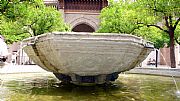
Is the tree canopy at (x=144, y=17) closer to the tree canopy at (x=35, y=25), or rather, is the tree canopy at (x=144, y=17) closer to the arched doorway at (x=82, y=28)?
the tree canopy at (x=35, y=25)

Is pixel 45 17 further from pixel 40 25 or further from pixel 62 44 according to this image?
pixel 62 44

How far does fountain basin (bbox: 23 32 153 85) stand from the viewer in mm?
6230

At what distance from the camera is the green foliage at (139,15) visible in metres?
14.4

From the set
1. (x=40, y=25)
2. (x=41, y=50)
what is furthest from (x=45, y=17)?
(x=41, y=50)

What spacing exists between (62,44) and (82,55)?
0.52 m

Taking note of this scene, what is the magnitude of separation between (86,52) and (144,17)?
34.1ft

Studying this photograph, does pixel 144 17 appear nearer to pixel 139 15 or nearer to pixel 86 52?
pixel 139 15

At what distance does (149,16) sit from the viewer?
15.8 meters

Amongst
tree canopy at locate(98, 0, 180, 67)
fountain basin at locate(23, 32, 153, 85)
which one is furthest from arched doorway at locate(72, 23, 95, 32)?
fountain basin at locate(23, 32, 153, 85)

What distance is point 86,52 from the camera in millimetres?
6336

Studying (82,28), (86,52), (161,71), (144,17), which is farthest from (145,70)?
(82,28)

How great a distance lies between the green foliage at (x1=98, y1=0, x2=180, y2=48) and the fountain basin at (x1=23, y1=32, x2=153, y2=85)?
7680 mm

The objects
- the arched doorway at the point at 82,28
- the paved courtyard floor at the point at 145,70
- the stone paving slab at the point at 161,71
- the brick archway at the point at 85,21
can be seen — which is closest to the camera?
the stone paving slab at the point at 161,71

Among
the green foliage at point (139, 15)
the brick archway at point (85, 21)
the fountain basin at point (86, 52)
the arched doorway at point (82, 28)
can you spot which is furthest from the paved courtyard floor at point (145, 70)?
the arched doorway at point (82, 28)
